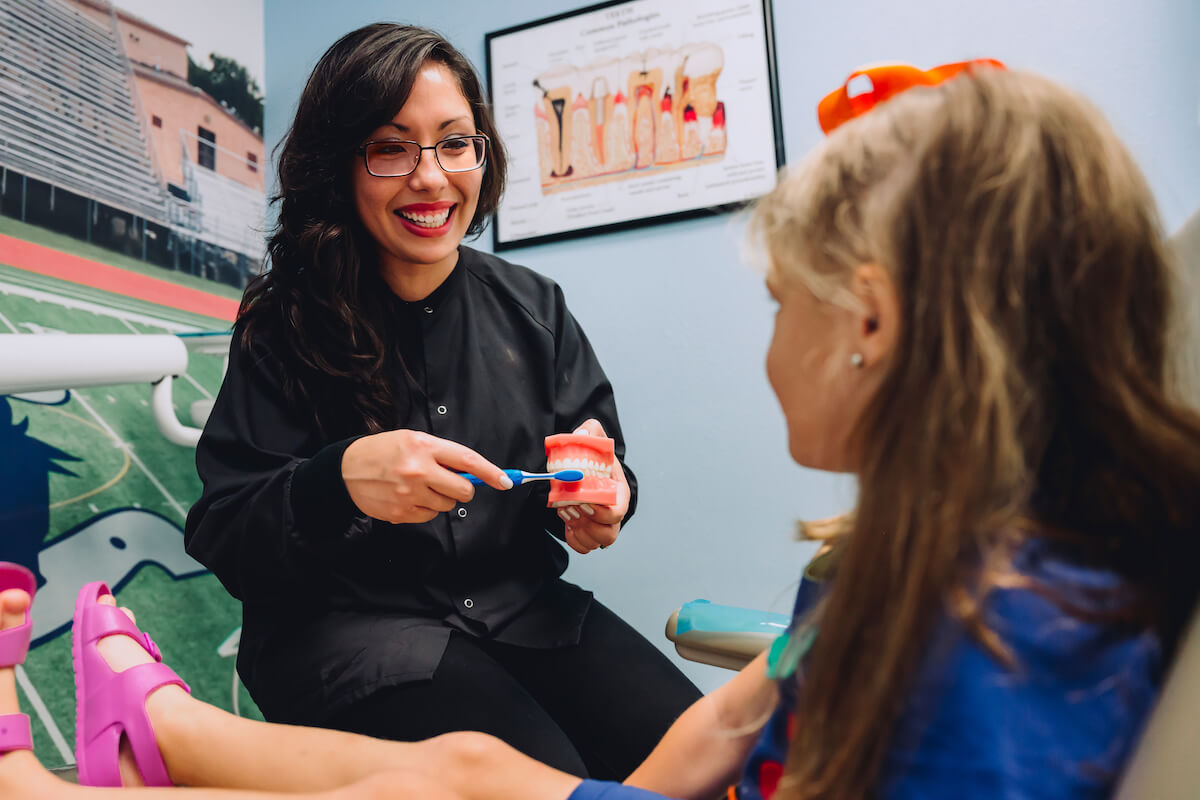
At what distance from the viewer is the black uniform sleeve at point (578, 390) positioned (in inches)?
52.1

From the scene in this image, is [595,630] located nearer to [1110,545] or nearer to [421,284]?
[421,284]

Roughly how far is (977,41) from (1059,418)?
1378mm

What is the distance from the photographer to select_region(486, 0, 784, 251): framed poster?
1.80 m

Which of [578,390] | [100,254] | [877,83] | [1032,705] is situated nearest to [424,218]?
[578,390]

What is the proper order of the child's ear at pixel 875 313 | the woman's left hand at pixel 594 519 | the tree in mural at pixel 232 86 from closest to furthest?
the child's ear at pixel 875 313 < the woman's left hand at pixel 594 519 < the tree in mural at pixel 232 86

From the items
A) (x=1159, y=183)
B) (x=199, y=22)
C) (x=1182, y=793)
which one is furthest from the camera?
(x=199, y=22)

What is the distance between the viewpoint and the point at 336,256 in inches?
47.9

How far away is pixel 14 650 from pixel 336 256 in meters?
0.65

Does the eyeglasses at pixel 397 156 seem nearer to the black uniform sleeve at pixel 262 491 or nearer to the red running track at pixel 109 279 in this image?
the black uniform sleeve at pixel 262 491

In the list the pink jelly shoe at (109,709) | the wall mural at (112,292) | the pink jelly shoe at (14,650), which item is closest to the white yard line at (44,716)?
the wall mural at (112,292)

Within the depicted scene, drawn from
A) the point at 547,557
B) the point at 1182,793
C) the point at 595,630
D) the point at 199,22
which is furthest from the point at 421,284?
the point at 199,22

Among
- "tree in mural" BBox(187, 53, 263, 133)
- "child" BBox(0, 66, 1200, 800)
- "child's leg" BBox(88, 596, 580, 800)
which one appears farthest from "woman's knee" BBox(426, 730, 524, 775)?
"tree in mural" BBox(187, 53, 263, 133)

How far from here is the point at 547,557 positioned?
4.14ft

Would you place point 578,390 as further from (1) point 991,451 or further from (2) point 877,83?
(1) point 991,451
